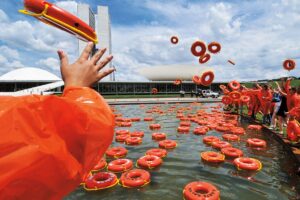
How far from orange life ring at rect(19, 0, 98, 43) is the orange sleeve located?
0.75m

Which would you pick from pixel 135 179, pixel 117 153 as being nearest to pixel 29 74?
pixel 117 153

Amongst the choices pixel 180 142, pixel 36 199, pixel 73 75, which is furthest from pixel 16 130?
pixel 180 142

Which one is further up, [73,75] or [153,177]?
[73,75]

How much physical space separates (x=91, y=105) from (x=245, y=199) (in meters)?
5.39

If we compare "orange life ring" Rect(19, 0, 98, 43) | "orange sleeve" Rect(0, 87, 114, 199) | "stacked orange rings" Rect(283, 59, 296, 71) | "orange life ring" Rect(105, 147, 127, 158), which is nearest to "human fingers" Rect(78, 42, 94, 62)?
"orange life ring" Rect(19, 0, 98, 43)

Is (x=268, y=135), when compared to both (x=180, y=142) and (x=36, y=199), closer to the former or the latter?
(x=180, y=142)

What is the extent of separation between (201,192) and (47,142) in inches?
203

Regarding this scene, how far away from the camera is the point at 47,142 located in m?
1.08

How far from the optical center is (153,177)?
667 cm

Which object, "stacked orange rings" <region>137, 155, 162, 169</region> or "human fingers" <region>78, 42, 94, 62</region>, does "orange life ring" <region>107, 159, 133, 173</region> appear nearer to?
"stacked orange rings" <region>137, 155, 162, 169</region>

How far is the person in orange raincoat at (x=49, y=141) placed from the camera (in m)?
1.01

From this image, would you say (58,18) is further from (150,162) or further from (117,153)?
(117,153)

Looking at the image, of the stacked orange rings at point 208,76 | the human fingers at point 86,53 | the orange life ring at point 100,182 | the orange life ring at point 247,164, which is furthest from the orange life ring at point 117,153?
the stacked orange rings at point 208,76

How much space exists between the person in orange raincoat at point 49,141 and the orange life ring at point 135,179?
16.5 feet
